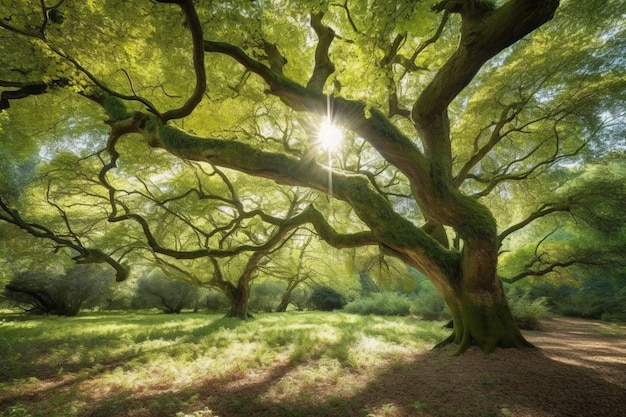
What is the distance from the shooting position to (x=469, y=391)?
396cm

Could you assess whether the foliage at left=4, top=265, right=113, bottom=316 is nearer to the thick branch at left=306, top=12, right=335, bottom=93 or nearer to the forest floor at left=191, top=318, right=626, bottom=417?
the forest floor at left=191, top=318, right=626, bottom=417

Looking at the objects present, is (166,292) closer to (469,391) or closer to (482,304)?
Result: (482,304)

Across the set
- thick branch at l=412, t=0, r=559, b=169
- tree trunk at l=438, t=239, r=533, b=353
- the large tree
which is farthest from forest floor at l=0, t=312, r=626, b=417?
thick branch at l=412, t=0, r=559, b=169

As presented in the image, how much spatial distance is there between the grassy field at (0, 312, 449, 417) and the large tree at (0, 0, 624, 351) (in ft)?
8.59

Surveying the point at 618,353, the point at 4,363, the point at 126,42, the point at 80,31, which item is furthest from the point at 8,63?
the point at 618,353

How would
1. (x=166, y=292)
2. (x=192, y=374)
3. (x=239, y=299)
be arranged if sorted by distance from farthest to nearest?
1. (x=166, y=292)
2. (x=239, y=299)
3. (x=192, y=374)

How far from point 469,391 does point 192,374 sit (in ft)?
14.9

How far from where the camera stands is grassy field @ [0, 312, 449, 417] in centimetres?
377

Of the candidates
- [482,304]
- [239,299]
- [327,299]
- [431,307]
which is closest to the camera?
[482,304]

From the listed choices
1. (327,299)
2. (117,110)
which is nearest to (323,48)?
(117,110)

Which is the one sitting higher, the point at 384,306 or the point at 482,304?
the point at 482,304

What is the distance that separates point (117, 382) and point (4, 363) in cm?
315

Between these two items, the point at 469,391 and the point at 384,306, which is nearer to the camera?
the point at 469,391

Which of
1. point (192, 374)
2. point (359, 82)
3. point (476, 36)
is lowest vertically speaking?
point (192, 374)
